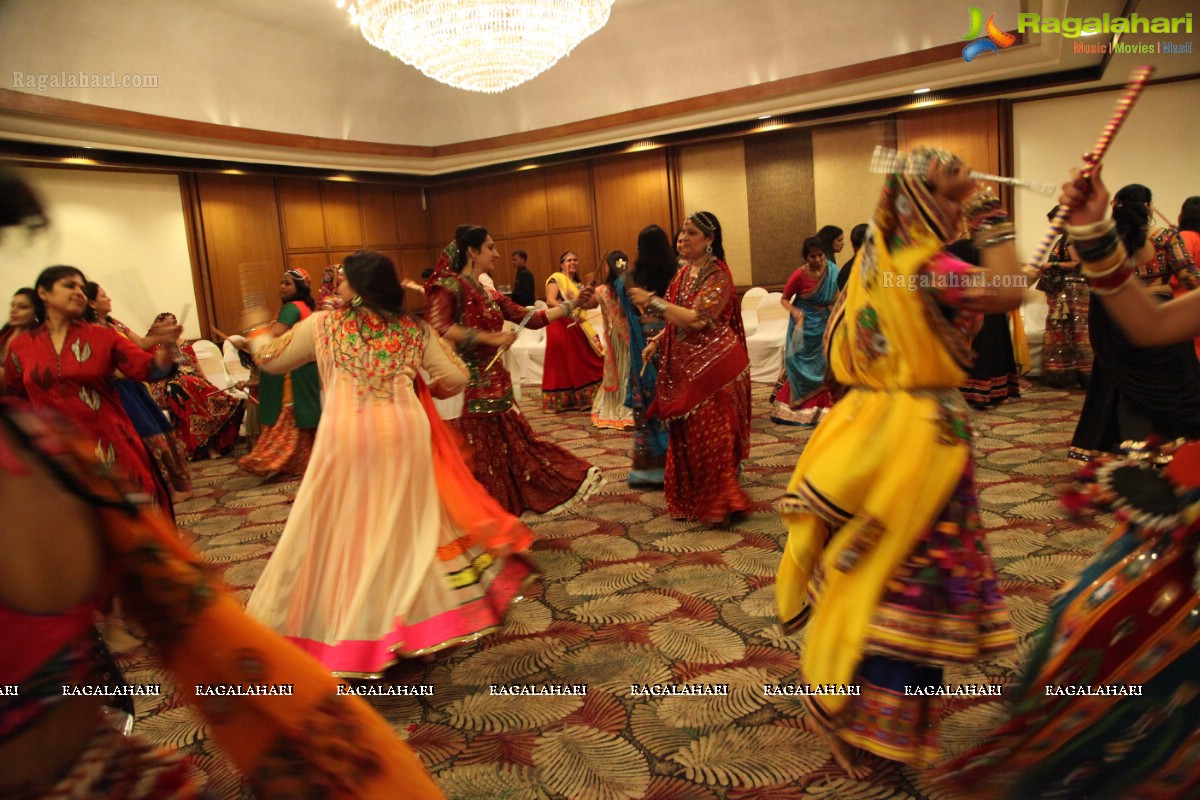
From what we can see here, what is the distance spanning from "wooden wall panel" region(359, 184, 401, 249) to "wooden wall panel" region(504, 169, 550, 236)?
169cm

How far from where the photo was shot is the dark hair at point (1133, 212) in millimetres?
3447

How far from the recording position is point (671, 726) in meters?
2.10

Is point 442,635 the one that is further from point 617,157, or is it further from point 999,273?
point 617,157

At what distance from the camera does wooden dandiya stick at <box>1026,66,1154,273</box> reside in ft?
4.44

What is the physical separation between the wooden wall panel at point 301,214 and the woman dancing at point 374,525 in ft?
27.9

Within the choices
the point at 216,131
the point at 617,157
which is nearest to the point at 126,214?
the point at 216,131

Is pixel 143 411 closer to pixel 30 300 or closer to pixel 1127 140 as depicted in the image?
pixel 30 300

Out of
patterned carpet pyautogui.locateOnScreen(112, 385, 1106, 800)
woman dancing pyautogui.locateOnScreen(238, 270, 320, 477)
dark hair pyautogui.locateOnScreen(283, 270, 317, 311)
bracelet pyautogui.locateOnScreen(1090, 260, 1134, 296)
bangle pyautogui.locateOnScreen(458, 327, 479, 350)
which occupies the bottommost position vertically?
patterned carpet pyautogui.locateOnScreen(112, 385, 1106, 800)

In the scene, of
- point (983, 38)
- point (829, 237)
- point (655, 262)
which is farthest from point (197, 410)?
point (983, 38)

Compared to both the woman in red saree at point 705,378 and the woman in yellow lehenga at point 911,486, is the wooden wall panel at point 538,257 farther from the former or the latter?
the woman in yellow lehenga at point 911,486

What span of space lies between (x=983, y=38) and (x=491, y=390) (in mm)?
6270

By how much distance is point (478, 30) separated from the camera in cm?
605

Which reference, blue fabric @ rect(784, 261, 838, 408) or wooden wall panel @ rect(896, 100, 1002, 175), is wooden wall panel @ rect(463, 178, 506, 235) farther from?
blue fabric @ rect(784, 261, 838, 408)

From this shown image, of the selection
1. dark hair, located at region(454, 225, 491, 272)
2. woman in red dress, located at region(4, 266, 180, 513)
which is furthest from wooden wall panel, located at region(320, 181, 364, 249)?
dark hair, located at region(454, 225, 491, 272)
